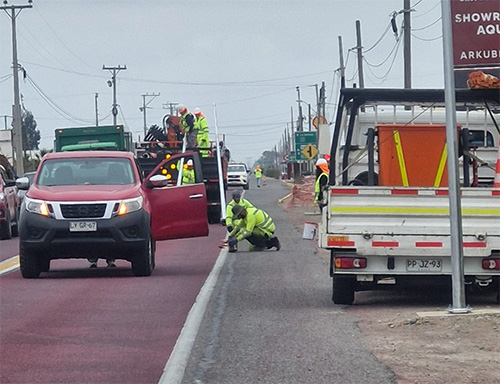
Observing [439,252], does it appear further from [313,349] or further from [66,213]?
[66,213]

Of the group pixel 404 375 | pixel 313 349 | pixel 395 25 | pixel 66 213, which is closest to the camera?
pixel 404 375

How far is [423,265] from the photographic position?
43.0 feet

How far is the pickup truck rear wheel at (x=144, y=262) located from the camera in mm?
17359

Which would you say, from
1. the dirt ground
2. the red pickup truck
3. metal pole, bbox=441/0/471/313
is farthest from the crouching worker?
metal pole, bbox=441/0/471/313

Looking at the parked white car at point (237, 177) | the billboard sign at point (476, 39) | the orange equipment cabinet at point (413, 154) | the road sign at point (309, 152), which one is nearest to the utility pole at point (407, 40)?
the road sign at point (309, 152)

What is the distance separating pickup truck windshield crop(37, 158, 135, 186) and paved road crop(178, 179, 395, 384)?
2.25 meters

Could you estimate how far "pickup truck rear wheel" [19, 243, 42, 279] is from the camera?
17.2 metres

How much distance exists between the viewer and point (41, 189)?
17.7 m

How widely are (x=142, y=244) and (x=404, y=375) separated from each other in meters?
8.63

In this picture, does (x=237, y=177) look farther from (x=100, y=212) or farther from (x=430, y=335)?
(x=430, y=335)

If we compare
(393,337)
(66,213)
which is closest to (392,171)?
(393,337)

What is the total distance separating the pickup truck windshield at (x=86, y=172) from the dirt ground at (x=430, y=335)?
478 centimetres

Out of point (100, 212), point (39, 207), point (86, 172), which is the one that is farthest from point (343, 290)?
point (86, 172)

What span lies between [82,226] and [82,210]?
245 mm
